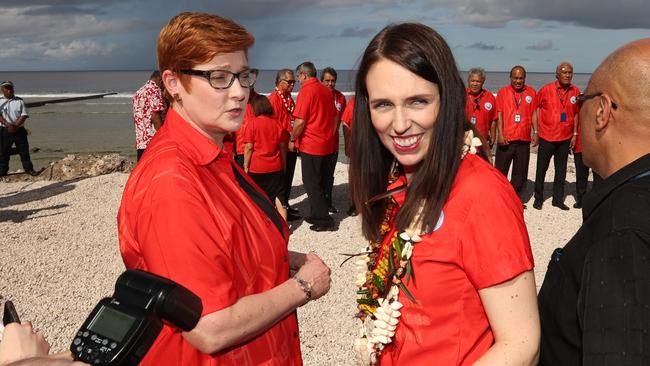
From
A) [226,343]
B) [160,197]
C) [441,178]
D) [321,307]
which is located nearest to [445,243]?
[441,178]

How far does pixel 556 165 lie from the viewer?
36.6ft

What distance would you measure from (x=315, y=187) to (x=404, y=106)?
7192 mm

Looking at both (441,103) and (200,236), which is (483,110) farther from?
(200,236)

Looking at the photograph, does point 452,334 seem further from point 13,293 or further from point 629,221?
point 13,293

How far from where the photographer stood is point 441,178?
2.13 meters

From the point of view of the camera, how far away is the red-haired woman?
6.53ft

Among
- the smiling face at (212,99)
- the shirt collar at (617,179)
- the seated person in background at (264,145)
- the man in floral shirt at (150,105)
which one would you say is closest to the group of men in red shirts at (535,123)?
the seated person in background at (264,145)

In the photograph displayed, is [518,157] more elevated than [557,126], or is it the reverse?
[557,126]

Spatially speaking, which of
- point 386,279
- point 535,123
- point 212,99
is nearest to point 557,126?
point 535,123

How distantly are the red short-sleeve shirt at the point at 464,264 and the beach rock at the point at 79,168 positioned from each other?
517 inches

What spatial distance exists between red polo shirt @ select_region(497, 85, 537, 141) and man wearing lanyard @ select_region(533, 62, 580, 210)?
21 centimetres

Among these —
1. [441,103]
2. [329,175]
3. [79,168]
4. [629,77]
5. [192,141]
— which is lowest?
[79,168]

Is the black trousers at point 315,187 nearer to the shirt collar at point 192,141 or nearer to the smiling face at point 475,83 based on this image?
the smiling face at point 475,83

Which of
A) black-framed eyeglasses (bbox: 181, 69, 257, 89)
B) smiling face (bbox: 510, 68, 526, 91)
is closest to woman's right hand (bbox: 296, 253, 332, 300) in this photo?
black-framed eyeglasses (bbox: 181, 69, 257, 89)
